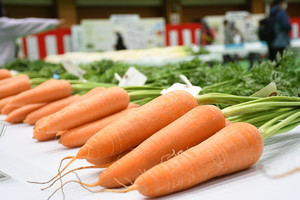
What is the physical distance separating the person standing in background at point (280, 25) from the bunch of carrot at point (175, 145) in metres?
5.05

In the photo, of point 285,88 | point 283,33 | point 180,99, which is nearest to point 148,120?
point 180,99

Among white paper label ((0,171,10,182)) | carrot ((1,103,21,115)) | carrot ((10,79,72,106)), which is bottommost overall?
white paper label ((0,171,10,182))

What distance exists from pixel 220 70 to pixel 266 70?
0.41 metres

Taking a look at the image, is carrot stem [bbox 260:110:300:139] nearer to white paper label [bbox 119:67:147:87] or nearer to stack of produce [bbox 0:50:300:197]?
stack of produce [bbox 0:50:300:197]

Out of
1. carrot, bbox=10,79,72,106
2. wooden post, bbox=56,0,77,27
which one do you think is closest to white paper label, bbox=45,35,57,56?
carrot, bbox=10,79,72,106

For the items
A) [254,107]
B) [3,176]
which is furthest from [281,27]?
[3,176]

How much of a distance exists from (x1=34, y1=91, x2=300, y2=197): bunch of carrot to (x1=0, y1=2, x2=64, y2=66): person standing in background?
4037 millimetres

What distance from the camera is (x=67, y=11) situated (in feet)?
48.3

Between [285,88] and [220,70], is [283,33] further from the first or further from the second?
[285,88]

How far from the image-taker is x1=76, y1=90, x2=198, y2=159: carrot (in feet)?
3.53

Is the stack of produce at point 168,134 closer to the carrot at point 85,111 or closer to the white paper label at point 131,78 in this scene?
the carrot at point 85,111

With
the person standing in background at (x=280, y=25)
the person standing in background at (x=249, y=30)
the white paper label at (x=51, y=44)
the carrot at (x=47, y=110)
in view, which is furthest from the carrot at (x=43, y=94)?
the person standing in background at (x=249, y=30)

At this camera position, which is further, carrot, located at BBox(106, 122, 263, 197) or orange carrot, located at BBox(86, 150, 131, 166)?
orange carrot, located at BBox(86, 150, 131, 166)

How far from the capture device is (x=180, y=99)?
1206 millimetres
